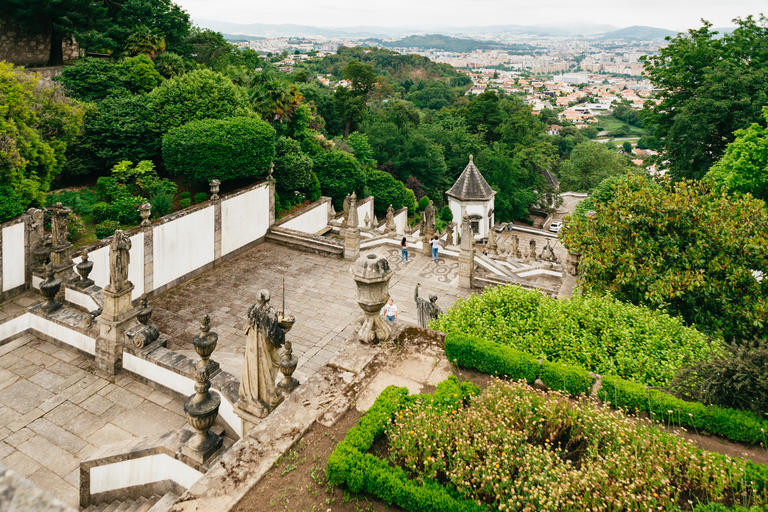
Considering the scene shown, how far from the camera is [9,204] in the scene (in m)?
12.9

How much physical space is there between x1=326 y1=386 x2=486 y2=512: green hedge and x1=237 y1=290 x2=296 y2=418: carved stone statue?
5.27 feet

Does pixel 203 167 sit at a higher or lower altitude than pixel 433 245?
higher

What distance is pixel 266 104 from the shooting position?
2481cm

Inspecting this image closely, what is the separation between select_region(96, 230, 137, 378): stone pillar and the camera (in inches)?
391

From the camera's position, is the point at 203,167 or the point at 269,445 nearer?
the point at 269,445

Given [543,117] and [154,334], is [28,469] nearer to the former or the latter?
[154,334]

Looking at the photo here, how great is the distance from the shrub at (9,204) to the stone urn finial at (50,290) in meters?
2.81

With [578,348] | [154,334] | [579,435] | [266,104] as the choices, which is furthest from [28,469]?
[266,104]

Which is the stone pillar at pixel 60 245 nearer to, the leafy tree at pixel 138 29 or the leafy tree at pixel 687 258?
the leafy tree at pixel 687 258

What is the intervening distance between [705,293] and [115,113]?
21.4 meters

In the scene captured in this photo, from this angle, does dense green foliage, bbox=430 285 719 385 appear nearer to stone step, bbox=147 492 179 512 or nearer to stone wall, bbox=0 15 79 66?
stone step, bbox=147 492 179 512

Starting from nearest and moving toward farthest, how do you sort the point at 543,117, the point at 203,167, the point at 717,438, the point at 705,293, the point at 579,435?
the point at 579,435 < the point at 717,438 < the point at 705,293 < the point at 203,167 < the point at 543,117

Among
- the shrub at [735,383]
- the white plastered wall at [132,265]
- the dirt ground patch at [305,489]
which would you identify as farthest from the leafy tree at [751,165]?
the white plastered wall at [132,265]

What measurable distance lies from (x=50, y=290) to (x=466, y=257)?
1240cm
